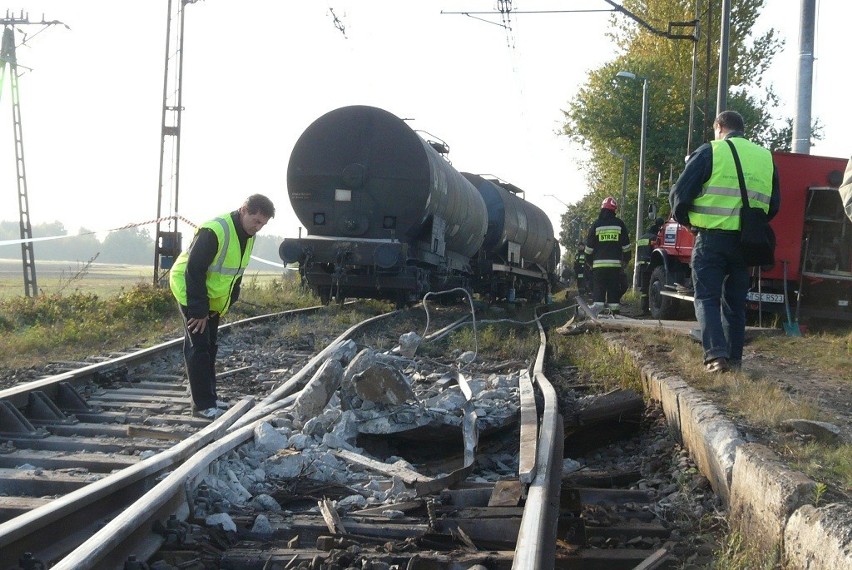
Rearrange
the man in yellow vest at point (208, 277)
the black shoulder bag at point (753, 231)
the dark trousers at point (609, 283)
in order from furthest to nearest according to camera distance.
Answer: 1. the dark trousers at point (609, 283)
2. the black shoulder bag at point (753, 231)
3. the man in yellow vest at point (208, 277)

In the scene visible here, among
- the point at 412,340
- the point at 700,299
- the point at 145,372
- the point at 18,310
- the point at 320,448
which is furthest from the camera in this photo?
the point at 18,310

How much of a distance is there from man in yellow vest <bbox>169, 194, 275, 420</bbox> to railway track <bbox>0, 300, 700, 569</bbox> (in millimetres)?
358

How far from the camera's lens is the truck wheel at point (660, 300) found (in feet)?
48.1

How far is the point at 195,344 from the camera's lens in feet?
21.8

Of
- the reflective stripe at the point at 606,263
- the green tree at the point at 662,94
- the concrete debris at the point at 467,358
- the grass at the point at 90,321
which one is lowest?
the grass at the point at 90,321

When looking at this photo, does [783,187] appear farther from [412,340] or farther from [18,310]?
[18,310]

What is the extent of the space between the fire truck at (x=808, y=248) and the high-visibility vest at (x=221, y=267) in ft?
24.8

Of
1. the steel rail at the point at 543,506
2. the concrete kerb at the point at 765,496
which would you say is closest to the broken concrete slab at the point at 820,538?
the concrete kerb at the point at 765,496

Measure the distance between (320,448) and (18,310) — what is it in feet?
32.9

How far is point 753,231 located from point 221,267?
390 centimetres

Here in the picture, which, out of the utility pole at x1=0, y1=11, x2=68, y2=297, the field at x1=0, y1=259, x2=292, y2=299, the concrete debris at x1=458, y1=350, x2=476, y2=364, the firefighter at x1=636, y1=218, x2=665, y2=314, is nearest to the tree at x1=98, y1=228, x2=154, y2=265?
the field at x1=0, y1=259, x2=292, y2=299

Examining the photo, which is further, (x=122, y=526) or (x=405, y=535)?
(x=405, y=535)

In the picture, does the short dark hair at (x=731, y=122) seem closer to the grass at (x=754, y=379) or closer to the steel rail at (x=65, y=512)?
the grass at (x=754, y=379)

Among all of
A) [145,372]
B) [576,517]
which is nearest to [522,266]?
[145,372]
